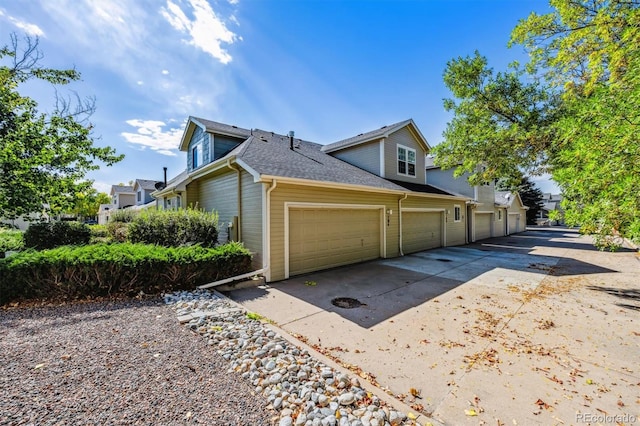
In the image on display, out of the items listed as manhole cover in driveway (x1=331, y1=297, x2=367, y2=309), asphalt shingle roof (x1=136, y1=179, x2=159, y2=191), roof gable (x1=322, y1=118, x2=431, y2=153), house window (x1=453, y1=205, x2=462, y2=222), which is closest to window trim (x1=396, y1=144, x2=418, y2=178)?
roof gable (x1=322, y1=118, x2=431, y2=153)

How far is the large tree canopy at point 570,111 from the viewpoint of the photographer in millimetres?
4012

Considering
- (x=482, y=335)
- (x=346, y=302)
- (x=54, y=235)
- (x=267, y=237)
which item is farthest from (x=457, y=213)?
(x=54, y=235)

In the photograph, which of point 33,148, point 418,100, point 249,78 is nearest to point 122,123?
point 33,148

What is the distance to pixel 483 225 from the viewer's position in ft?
65.4

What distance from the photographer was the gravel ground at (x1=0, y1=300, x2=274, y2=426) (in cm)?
230

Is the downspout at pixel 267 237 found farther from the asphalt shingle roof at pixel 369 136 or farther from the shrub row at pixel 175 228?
the asphalt shingle roof at pixel 369 136

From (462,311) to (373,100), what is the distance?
1029 centimetres

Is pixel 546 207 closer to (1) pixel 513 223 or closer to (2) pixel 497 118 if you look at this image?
(1) pixel 513 223

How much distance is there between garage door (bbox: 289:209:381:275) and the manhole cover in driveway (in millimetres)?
2294

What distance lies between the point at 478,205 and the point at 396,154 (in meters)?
9.20

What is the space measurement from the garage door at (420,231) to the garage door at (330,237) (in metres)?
Result: 2.13

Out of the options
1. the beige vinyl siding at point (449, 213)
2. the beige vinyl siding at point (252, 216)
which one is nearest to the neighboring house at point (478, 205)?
→ the beige vinyl siding at point (449, 213)

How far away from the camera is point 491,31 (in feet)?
31.5

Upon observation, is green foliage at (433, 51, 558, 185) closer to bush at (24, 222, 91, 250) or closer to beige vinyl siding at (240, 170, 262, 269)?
beige vinyl siding at (240, 170, 262, 269)
